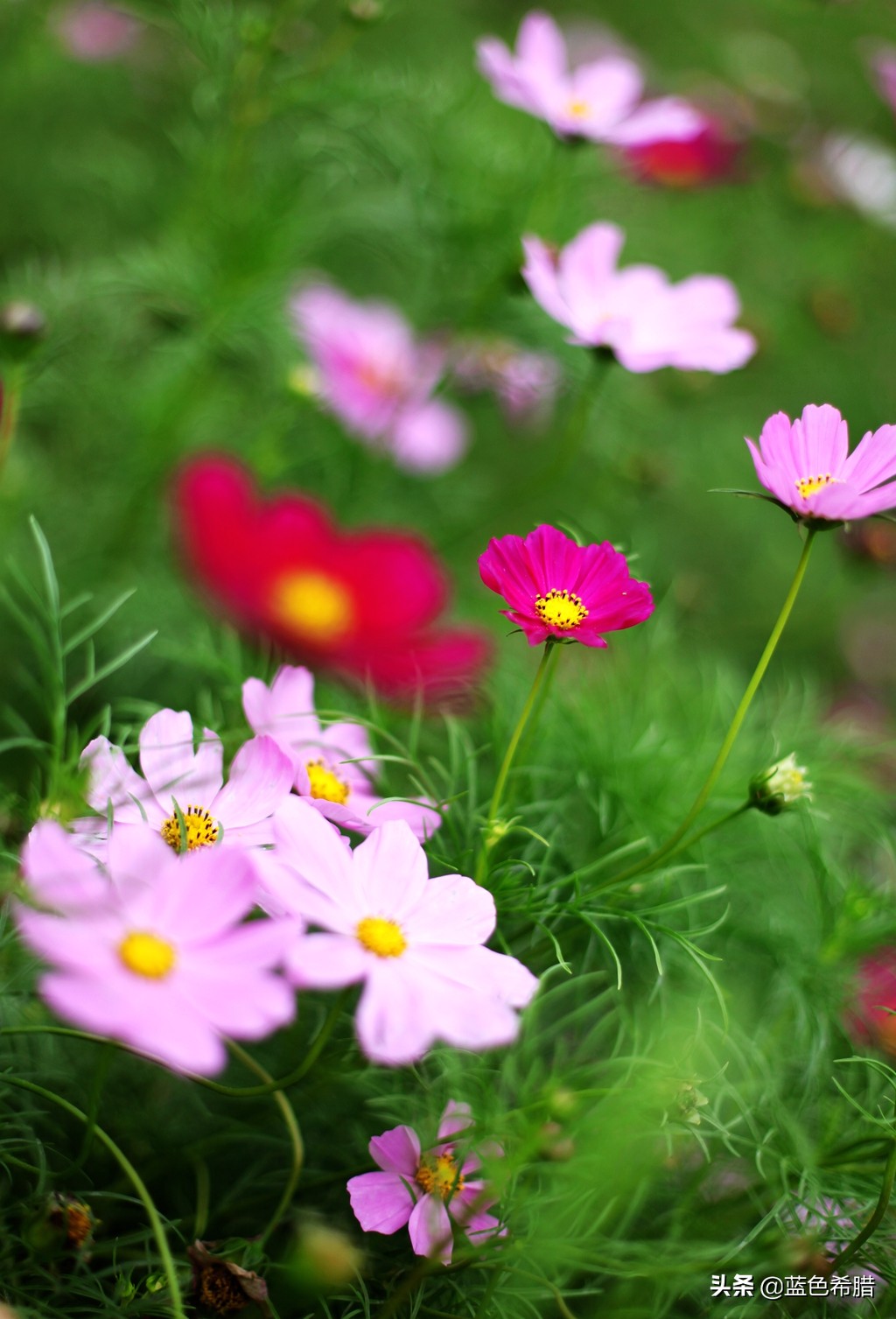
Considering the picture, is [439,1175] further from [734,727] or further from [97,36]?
[97,36]

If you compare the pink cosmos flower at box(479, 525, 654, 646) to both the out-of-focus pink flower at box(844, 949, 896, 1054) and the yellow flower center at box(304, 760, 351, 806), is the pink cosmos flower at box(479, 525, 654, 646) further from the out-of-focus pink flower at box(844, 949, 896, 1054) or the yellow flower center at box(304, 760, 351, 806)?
the out-of-focus pink flower at box(844, 949, 896, 1054)

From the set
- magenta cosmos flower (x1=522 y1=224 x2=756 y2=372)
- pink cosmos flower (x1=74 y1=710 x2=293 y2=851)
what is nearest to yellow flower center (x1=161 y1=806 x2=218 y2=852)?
pink cosmos flower (x1=74 y1=710 x2=293 y2=851)

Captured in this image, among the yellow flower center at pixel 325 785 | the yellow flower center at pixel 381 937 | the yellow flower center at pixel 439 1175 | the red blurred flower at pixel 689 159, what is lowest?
the yellow flower center at pixel 439 1175

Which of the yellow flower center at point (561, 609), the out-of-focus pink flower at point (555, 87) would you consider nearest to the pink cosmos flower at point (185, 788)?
the yellow flower center at point (561, 609)

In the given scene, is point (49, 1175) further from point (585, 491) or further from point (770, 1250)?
point (585, 491)

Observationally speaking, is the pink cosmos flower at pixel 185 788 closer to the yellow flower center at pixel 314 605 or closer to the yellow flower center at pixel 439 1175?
the yellow flower center at pixel 439 1175

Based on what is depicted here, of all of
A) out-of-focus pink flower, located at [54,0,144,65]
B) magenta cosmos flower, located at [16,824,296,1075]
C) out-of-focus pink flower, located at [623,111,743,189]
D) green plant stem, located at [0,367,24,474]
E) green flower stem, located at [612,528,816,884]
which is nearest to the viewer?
magenta cosmos flower, located at [16,824,296,1075]
